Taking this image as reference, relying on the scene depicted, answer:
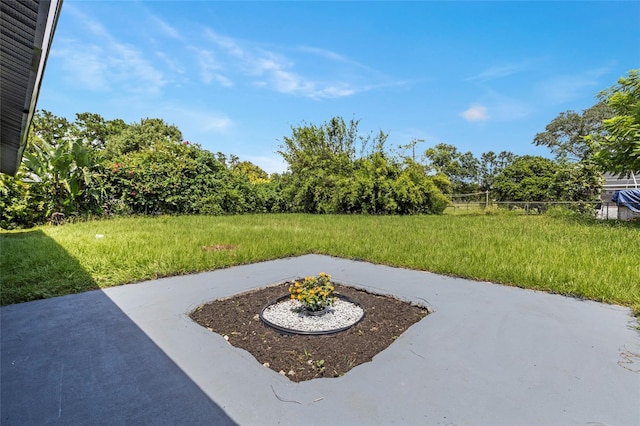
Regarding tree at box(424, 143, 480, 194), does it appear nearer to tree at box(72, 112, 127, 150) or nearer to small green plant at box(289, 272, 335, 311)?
tree at box(72, 112, 127, 150)

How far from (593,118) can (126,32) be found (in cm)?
3713

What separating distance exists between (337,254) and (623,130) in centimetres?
792

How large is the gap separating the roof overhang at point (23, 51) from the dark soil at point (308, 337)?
2.03 metres

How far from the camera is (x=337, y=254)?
17.2ft

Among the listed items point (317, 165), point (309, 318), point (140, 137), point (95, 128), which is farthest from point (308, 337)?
point (95, 128)

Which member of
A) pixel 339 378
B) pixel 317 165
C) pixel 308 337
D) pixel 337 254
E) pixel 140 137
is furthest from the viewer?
pixel 140 137

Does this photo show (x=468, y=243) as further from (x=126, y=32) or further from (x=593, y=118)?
(x=593, y=118)

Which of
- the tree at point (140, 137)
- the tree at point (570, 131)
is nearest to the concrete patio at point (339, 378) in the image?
the tree at point (140, 137)

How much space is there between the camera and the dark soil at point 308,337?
184 centimetres

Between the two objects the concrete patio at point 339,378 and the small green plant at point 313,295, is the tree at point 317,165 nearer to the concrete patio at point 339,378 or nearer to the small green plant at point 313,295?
the small green plant at point 313,295

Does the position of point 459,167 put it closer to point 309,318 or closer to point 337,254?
point 337,254

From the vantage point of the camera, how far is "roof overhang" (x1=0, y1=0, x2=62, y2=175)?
3.90 ft

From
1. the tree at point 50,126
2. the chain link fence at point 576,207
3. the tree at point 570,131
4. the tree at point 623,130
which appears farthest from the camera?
the tree at point 570,131

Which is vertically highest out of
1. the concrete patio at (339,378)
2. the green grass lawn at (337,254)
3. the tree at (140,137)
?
the tree at (140,137)
